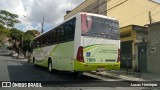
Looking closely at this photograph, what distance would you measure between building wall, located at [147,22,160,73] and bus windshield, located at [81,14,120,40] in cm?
488

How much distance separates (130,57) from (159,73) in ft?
11.4

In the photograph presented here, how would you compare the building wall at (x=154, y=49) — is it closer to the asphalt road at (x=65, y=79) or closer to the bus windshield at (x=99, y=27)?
the asphalt road at (x=65, y=79)

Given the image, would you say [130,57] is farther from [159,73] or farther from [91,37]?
[91,37]

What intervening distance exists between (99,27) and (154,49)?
6.16 meters

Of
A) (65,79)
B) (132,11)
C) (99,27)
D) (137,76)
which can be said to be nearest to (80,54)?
(99,27)

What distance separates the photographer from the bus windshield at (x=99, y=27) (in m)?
12.9

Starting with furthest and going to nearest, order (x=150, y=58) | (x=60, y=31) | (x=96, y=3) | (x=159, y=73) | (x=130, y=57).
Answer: (x=96, y=3) → (x=130, y=57) → (x=150, y=58) → (x=159, y=73) → (x=60, y=31)

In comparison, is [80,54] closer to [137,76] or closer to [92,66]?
[92,66]

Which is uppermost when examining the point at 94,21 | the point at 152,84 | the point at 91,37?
the point at 94,21

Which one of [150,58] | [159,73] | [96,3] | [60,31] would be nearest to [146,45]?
[150,58]

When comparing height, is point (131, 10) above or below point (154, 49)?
above

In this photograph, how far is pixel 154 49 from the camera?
58.1 feet

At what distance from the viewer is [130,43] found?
21.1 meters

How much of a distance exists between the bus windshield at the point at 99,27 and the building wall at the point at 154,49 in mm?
4877
